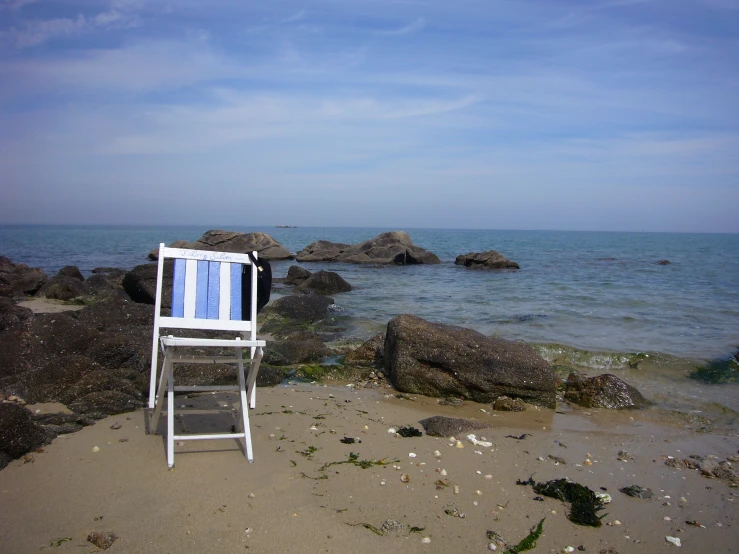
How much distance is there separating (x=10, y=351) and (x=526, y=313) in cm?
1070

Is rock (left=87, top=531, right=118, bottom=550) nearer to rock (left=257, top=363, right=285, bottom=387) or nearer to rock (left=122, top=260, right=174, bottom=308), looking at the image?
rock (left=257, top=363, right=285, bottom=387)

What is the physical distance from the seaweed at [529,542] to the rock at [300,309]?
883 cm

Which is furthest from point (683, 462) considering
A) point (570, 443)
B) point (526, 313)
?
point (526, 313)

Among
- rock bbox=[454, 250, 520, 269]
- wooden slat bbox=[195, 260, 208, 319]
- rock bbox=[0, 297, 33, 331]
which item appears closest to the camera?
wooden slat bbox=[195, 260, 208, 319]

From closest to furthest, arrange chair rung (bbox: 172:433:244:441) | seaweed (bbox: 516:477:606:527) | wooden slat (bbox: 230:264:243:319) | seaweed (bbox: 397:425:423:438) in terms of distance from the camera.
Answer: seaweed (bbox: 516:477:606:527), chair rung (bbox: 172:433:244:441), wooden slat (bbox: 230:264:243:319), seaweed (bbox: 397:425:423:438)

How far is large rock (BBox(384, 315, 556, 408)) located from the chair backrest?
271 centimetres

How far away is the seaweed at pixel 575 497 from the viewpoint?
379 cm

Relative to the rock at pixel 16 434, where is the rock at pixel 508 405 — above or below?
below

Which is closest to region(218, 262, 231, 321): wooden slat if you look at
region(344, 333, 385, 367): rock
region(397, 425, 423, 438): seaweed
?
region(397, 425, 423, 438): seaweed

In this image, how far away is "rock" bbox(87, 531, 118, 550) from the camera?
124 inches

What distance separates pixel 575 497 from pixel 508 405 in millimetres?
2403

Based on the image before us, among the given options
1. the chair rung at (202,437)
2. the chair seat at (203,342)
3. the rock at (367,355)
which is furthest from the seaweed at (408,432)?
the rock at (367,355)

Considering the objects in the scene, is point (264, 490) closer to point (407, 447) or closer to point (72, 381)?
point (407, 447)

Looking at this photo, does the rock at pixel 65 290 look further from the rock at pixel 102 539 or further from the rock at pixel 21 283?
the rock at pixel 102 539
